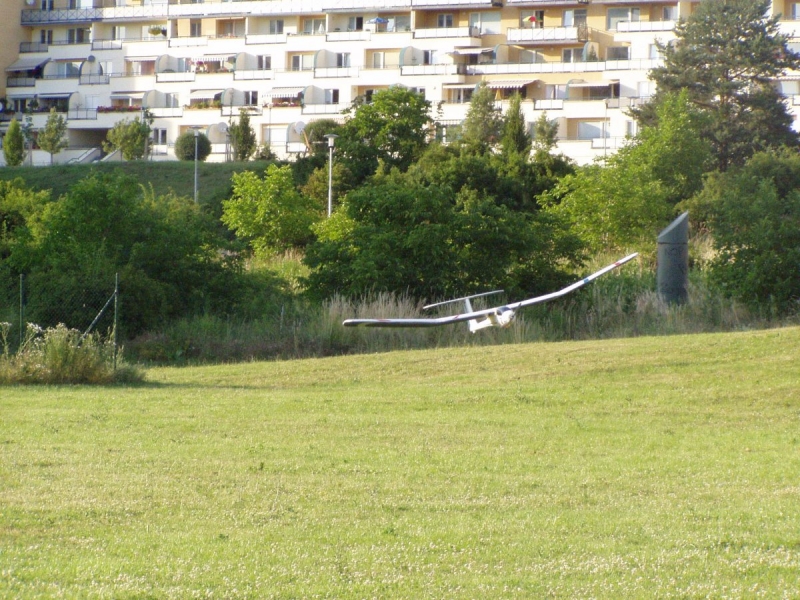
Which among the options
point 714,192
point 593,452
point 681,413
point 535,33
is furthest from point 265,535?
point 535,33

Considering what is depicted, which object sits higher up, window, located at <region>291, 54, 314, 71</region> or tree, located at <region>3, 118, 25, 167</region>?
window, located at <region>291, 54, 314, 71</region>

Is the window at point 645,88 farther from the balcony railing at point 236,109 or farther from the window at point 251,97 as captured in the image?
the window at point 251,97

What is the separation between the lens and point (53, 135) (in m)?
78.7

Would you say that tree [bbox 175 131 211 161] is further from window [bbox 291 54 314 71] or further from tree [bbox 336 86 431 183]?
tree [bbox 336 86 431 183]

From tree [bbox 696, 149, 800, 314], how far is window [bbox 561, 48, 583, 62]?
47535mm

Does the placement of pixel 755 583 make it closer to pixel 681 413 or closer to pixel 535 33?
pixel 681 413

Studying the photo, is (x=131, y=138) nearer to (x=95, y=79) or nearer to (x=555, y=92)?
(x=95, y=79)

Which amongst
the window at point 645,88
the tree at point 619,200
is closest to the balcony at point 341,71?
the window at point 645,88

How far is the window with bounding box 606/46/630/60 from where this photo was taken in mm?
74875

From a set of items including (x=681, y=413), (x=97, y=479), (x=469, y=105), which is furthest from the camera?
(x=469, y=105)

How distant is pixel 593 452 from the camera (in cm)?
1523

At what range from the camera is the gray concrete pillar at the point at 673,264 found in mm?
29688

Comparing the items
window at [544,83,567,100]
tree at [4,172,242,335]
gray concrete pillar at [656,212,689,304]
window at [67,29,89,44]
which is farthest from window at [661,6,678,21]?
tree at [4,172,242,335]

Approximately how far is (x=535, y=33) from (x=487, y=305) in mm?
48788
